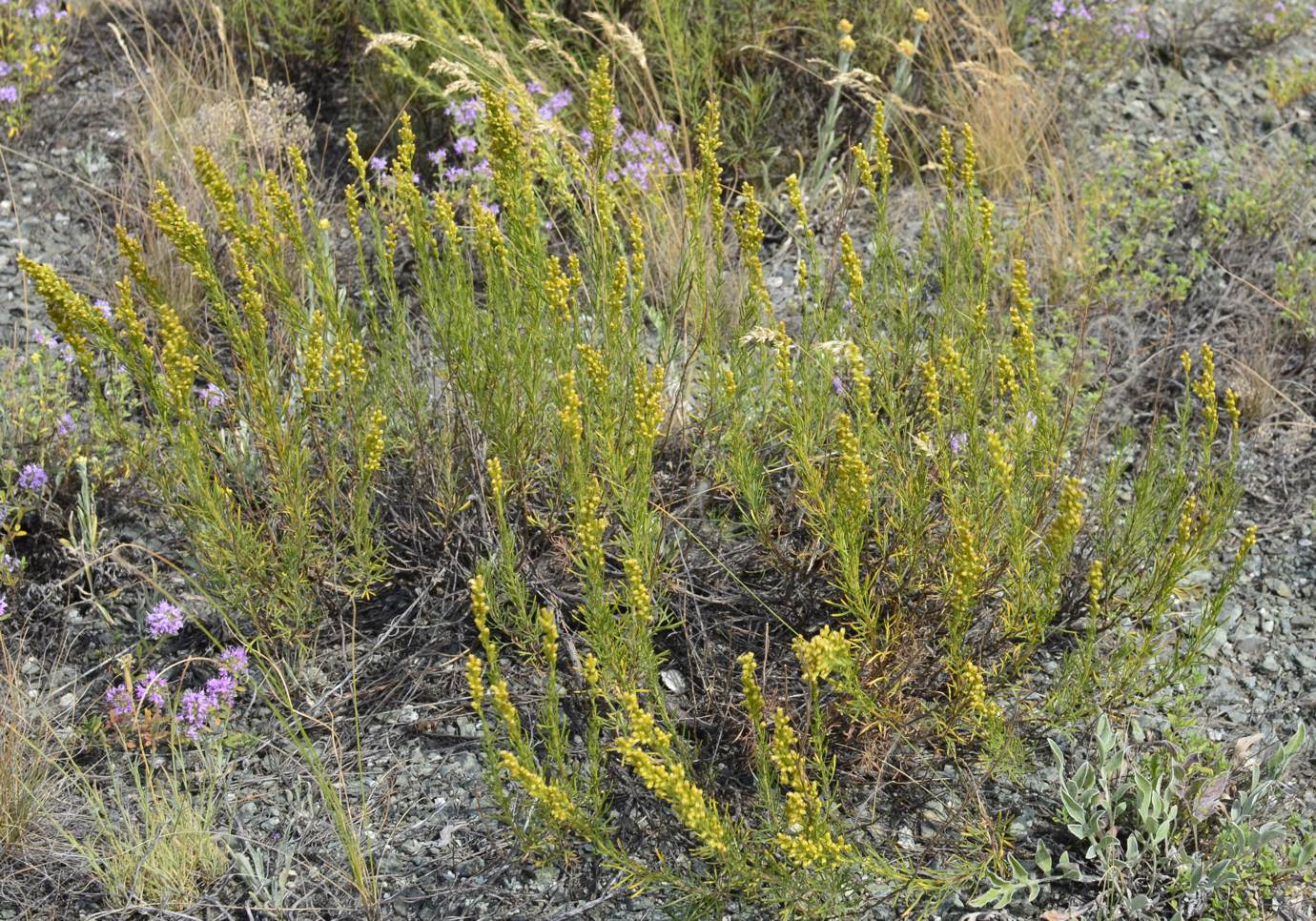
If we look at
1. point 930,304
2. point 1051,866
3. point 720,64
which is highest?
point 720,64

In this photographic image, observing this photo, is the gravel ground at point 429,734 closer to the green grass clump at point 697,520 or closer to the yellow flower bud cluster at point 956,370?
the green grass clump at point 697,520

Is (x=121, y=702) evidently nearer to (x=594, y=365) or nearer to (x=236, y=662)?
(x=236, y=662)

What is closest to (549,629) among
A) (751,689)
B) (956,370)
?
(751,689)

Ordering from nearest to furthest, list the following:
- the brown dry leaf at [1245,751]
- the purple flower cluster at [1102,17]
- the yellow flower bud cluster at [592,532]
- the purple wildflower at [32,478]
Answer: the yellow flower bud cluster at [592,532] < the brown dry leaf at [1245,751] < the purple wildflower at [32,478] < the purple flower cluster at [1102,17]

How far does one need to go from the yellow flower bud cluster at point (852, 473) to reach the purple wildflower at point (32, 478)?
7.35 ft

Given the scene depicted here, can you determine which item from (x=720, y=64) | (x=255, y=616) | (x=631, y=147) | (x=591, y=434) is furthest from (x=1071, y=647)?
(x=720, y=64)

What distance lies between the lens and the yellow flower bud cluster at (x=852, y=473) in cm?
228

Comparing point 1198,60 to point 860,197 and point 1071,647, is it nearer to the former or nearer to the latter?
point 860,197

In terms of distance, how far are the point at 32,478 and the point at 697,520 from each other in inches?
72.4

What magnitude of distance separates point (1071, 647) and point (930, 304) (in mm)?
1590

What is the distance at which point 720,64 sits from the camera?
4961 mm

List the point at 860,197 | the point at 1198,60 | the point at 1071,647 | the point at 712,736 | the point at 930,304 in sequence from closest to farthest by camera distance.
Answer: the point at 712,736, the point at 1071,647, the point at 930,304, the point at 860,197, the point at 1198,60

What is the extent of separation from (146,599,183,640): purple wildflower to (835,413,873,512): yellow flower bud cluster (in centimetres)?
174

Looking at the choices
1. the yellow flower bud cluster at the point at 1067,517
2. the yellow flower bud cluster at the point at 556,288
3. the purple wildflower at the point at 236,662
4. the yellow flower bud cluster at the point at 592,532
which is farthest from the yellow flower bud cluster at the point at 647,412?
the purple wildflower at the point at 236,662
